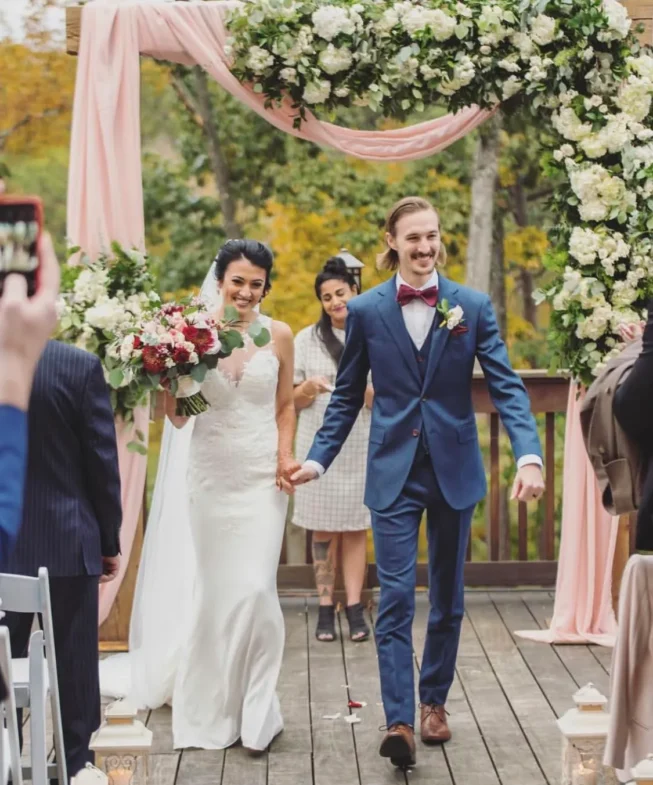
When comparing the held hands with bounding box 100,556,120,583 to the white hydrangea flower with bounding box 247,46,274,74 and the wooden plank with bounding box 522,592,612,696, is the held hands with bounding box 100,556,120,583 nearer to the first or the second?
the wooden plank with bounding box 522,592,612,696

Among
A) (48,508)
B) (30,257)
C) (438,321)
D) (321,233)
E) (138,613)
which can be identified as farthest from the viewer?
(321,233)

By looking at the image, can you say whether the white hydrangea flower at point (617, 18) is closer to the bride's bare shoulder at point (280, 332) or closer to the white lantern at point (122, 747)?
the bride's bare shoulder at point (280, 332)

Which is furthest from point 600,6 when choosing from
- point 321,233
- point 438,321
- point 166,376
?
point 321,233

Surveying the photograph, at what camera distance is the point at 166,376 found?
4.82 meters

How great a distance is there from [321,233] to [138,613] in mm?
6546

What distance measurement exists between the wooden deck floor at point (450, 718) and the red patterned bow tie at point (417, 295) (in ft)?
5.02

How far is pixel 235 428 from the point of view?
4961 millimetres

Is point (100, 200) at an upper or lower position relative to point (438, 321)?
upper

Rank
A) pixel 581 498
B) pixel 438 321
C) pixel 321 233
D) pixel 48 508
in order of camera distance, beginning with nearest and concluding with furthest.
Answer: pixel 48 508, pixel 438 321, pixel 581 498, pixel 321 233

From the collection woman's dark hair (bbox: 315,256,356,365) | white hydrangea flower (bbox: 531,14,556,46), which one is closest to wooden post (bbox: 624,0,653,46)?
white hydrangea flower (bbox: 531,14,556,46)

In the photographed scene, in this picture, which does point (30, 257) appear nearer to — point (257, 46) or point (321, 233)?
point (257, 46)

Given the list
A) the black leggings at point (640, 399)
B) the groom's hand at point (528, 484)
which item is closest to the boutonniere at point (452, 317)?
the groom's hand at point (528, 484)

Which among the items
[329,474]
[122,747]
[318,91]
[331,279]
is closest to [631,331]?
[122,747]

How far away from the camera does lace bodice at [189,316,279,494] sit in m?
4.95
